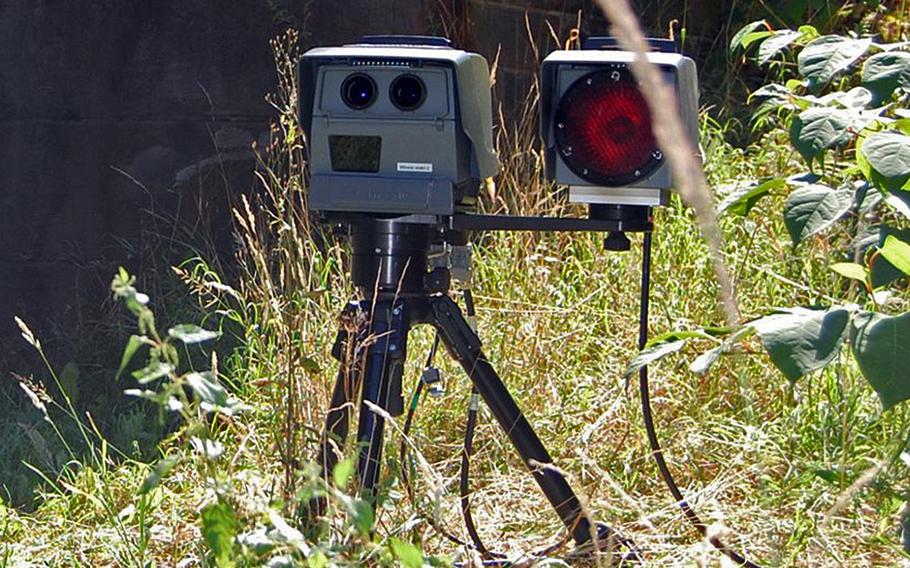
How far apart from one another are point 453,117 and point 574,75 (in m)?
0.22

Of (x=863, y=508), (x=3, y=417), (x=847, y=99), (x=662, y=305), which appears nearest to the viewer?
(x=847, y=99)

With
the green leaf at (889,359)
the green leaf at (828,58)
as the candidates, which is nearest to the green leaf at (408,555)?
the green leaf at (889,359)

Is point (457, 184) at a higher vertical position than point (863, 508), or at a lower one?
higher

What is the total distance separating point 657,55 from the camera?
2182mm

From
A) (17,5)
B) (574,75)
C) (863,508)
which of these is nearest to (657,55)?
(574,75)

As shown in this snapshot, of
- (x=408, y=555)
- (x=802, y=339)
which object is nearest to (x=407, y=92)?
(x=802, y=339)

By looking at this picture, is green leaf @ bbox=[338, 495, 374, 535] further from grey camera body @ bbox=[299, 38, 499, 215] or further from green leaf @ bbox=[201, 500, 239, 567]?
grey camera body @ bbox=[299, 38, 499, 215]

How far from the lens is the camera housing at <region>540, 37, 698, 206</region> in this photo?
2201 mm

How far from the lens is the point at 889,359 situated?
1.57 meters

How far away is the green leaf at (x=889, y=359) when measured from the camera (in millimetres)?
1565

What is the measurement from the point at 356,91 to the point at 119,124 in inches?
120

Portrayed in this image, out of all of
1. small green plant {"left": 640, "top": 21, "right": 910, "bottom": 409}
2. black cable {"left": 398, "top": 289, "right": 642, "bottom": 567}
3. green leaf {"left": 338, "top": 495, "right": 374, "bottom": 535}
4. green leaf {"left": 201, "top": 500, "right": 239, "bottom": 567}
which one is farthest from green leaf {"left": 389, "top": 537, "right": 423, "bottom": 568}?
black cable {"left": 398, "top": 289, "right": 642, "bottom": 567}

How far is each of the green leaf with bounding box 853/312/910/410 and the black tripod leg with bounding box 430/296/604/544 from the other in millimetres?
855

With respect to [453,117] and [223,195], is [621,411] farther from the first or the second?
[223,195]
